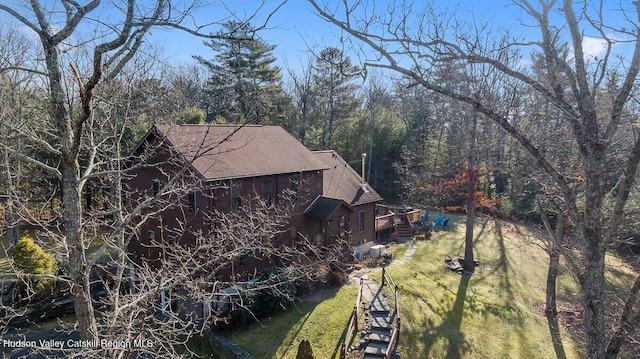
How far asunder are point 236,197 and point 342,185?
7.61 m

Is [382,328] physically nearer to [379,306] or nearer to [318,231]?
[379,306]

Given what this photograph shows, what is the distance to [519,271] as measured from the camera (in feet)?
62.8

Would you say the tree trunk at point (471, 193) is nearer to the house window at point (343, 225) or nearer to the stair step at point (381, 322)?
the house window at point (343, 225)

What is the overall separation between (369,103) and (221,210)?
86.4 ft

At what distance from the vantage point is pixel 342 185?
67.3 feet

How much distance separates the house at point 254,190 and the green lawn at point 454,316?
2.81 m

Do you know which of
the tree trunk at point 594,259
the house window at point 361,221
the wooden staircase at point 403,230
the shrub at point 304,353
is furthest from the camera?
the wooden staircase at point 403,230

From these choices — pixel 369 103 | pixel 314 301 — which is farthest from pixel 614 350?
pixel 369 103

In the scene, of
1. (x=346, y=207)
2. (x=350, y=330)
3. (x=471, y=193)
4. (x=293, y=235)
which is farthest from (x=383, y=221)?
(x=350, y=330)

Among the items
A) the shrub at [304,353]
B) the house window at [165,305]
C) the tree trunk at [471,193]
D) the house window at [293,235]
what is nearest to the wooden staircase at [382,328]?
the shrub at [304,353]

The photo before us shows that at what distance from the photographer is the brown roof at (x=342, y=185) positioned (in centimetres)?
1958

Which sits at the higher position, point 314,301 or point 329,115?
point 329,115

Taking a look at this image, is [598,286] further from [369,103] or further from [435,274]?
[369,103]

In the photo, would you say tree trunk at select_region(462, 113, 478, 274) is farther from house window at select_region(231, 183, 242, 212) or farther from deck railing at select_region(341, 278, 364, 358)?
house window at select_region(231, 183, 242, 212)
